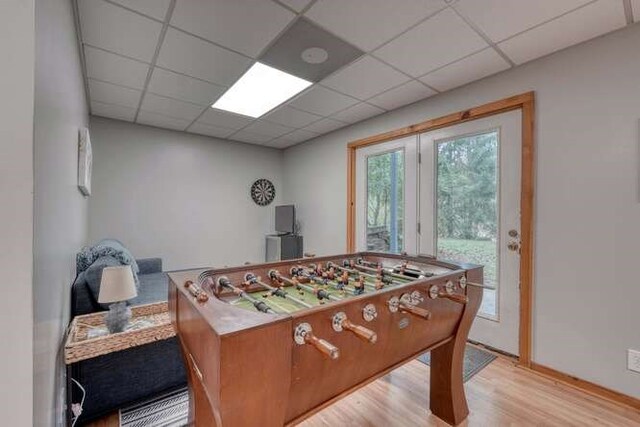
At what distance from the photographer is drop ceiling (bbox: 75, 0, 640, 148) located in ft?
5.33

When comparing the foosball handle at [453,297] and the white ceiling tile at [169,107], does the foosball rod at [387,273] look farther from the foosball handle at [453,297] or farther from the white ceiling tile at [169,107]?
the white ceiling tile at [169,107]

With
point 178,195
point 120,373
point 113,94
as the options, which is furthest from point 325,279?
point 178,195

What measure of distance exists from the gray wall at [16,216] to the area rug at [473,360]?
83.9 inches

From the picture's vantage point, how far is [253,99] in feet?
9.67

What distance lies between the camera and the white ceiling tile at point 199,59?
1937mm

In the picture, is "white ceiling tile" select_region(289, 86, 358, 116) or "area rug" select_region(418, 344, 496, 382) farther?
"white ceiling tile" select_region(289, 86, 358, 116)

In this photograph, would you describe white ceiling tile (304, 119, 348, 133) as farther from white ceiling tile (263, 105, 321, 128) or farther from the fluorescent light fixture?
the fluorescent light fixture

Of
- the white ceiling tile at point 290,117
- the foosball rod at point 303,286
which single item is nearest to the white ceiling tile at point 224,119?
the white ceiling tile at point 290,117

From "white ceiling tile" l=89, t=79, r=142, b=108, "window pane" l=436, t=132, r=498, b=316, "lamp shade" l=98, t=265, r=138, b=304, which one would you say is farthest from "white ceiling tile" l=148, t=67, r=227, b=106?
"window pane" l=436, t=132, r=498, b=316

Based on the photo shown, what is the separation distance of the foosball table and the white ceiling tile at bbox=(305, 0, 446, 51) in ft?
4.86

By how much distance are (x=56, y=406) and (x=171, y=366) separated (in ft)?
1.99

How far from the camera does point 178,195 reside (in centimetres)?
405

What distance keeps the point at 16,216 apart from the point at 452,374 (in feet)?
6.41

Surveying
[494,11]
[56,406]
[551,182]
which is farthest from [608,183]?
[56,406]
